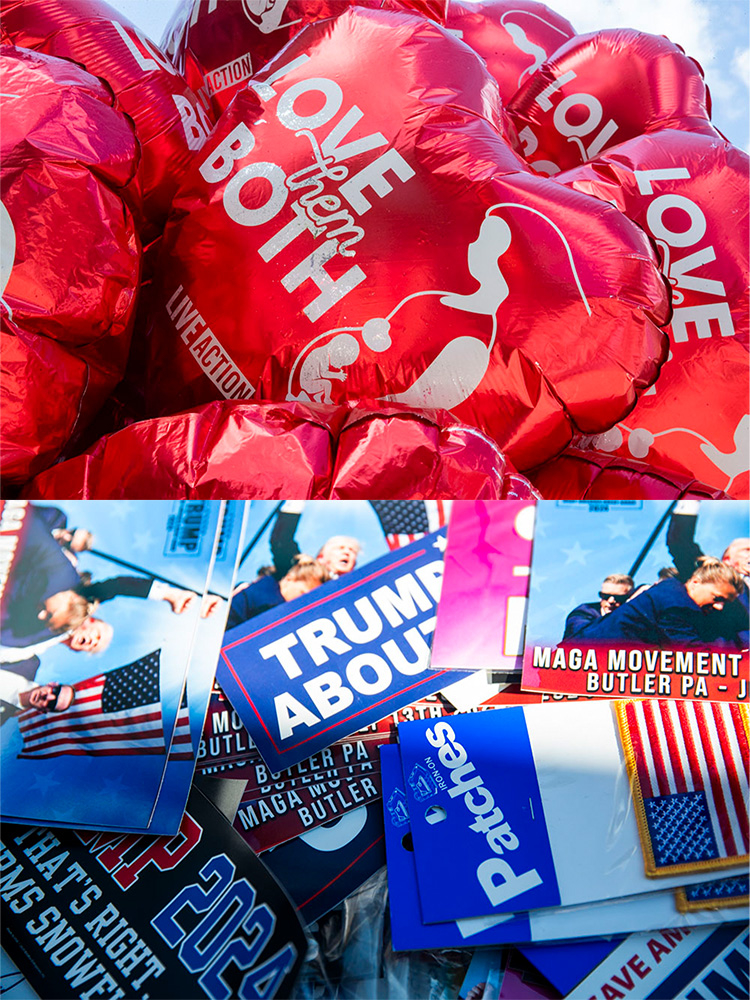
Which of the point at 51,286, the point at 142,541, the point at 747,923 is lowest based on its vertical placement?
the point at 747,923

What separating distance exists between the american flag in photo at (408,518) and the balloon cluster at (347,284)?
0.03 meters

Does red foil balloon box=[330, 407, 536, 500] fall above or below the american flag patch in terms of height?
above

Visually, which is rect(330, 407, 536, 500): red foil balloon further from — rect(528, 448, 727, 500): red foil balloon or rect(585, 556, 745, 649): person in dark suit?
rect(528, 448, 727, 500): red foil balloon

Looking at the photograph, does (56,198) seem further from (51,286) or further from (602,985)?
(602,985)

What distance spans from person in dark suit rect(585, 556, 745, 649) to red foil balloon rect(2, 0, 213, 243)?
2.32 ft

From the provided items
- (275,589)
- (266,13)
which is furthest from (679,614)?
(266,13)

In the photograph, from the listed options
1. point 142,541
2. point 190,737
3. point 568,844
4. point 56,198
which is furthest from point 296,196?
point 568,844

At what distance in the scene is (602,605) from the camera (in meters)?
0.63

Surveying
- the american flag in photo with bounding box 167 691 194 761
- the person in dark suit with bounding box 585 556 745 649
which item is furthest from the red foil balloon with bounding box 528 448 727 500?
the american flag in photo with bounding box 167 691 194 761

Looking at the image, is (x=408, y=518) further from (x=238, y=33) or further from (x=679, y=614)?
(x=238, y=33)

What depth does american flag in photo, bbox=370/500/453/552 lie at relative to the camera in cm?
68

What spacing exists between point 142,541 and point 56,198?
0.36 m

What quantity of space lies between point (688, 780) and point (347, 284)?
0.59 m

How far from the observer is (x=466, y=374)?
89 centimetres
